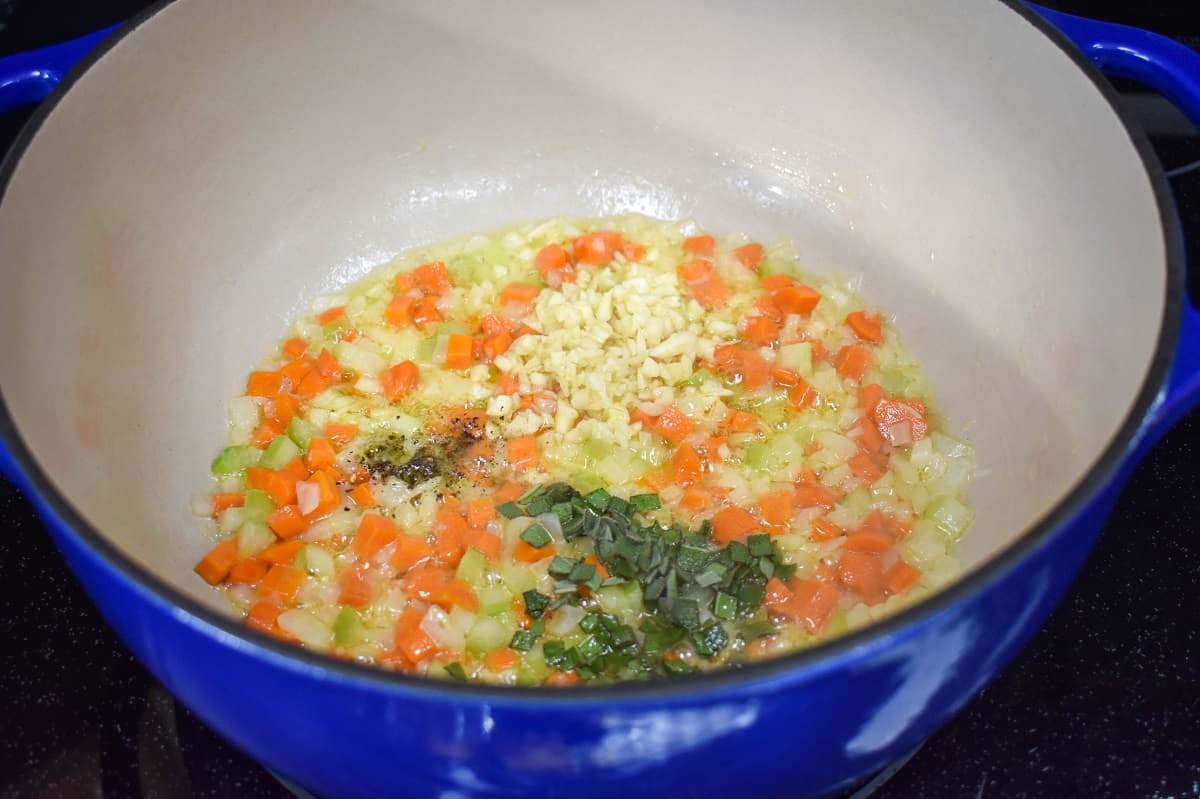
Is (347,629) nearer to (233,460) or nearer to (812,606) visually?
(233,460)

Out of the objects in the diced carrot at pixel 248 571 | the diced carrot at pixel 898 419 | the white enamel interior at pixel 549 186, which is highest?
the white enamel interior at pixel 549 186

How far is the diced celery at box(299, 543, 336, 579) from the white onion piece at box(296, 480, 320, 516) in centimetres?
8

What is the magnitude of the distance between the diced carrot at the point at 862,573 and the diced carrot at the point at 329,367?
0.89 meters

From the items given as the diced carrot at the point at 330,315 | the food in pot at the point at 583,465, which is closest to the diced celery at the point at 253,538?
the food in pot at the point at 583,465

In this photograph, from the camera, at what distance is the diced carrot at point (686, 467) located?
5.60ft

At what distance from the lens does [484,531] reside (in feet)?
5.34

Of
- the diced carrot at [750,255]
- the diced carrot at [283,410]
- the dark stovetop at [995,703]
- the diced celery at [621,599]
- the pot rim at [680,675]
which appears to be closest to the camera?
the pot rim at [680,675]

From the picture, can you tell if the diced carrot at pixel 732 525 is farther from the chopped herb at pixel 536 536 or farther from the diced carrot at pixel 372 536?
the diced carrot at pixel 372 536

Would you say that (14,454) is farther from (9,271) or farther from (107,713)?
(107,713)

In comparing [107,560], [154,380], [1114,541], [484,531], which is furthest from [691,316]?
[107,560]

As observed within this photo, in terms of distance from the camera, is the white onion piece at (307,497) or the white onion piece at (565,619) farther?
the white onion piece at (307,497)

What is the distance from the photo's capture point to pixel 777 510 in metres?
1.64

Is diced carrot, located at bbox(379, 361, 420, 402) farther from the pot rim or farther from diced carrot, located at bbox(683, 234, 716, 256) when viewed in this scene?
the pot rim

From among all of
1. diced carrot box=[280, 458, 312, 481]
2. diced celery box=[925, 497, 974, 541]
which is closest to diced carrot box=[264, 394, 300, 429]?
diced carrot box=[280, 458, 312, 481]
